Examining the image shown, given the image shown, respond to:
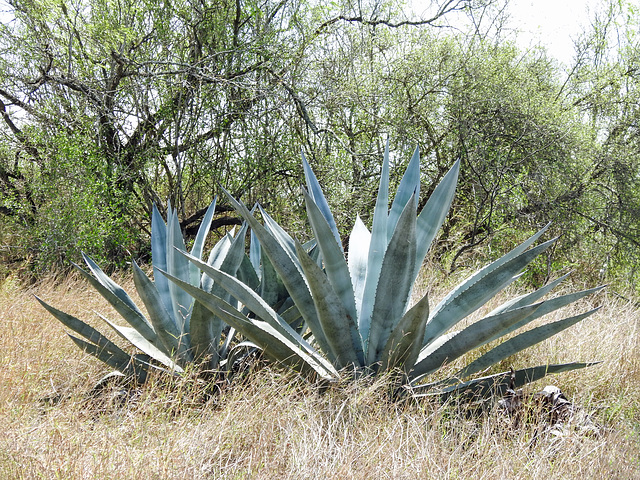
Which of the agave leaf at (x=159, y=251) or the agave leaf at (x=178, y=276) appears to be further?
the agave leaf at (x=159, y=251)

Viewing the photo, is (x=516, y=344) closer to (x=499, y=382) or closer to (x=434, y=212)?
(x=499, y=382)

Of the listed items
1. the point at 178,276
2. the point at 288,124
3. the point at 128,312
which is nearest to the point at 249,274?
the point at 178,276

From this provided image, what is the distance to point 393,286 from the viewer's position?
2221 millimetres

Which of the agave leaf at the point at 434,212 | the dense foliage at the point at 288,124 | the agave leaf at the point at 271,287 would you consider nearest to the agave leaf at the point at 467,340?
the agave leaf at the point at 434,212

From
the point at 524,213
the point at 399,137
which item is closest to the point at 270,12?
the point at 399,137

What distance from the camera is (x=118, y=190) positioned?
641cm

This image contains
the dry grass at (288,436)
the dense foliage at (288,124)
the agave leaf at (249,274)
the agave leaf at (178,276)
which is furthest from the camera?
the dense foliage at (288,124)

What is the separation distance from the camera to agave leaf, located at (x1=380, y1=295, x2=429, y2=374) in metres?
2.03

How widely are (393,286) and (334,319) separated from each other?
271 mm

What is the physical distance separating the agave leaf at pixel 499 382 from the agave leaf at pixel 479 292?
0.24m

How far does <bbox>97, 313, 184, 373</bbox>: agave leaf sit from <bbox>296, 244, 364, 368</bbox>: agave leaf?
0.74 meters

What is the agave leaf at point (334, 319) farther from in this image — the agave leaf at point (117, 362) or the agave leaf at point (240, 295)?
the agave leaf at point (117, 362)

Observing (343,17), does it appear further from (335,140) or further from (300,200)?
(300,200)

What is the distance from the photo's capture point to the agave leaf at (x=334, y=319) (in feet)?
7.04
